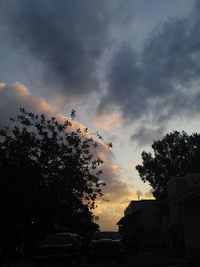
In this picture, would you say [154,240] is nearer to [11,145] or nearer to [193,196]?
[11,145]

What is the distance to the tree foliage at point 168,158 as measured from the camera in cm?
7969

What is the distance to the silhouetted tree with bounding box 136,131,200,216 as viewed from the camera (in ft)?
261

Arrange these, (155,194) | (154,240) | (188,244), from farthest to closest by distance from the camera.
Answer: (155,194)
(154,240)
(188,244)

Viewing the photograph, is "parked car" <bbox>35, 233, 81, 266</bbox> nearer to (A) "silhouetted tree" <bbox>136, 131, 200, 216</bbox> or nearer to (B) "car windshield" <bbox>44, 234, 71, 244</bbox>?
(B) "car windshield" <bbox>44, 234, 71, 244</bbox>

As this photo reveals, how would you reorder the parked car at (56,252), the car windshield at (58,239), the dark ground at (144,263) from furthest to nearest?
the car windshield at (58,239) < the parked car at (56,252) < the dark ground at (144,263)

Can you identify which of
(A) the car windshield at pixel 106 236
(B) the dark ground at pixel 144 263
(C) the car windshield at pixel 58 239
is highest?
(A) the car windshield at pixel 106 236

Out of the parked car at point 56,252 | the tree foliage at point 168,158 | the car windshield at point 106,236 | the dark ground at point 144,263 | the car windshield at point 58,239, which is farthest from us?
the tree foliage at point 168,158

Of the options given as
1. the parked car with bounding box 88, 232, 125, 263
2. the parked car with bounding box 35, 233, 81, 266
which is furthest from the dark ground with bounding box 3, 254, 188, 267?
the parked car with bounding box 35, 233, 81, 266

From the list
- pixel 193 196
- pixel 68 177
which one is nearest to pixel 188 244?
pixel 193 196

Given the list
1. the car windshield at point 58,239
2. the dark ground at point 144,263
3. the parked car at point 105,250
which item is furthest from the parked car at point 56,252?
the parked car at point 105,250

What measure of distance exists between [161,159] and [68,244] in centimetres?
5773

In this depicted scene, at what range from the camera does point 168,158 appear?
81438mm

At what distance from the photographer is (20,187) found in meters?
39.8

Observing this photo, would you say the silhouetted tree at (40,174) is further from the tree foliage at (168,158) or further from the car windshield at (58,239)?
the tree foliage at (168,158)
